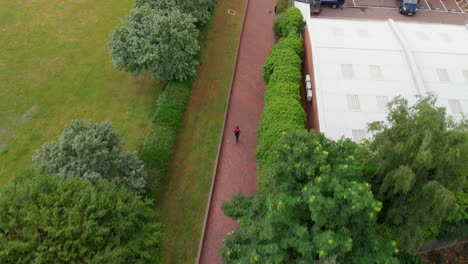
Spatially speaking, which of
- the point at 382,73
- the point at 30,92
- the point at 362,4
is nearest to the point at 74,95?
the point at 30,92

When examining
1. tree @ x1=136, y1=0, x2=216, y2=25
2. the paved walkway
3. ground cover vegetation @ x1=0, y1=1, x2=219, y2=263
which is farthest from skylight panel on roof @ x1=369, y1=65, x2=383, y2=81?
ground cover vegetation @ x1=0, y1=1, x2=219, y2=263

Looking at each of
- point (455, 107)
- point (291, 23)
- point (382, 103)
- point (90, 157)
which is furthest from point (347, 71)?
point (90, 157)

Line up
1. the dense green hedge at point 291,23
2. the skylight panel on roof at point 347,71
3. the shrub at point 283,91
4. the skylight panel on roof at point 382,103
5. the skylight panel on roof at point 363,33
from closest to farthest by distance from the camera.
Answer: the skylight panel on roof at point 382,103 → the shrub at point 283,91 → the skylight panel on roof at point 347,71 → the skylight panel on roof at point 363,33 → the dense green hedge at point 291,23

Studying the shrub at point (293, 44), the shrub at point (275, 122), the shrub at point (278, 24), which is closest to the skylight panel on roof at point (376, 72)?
the shrub at point (293, 44)

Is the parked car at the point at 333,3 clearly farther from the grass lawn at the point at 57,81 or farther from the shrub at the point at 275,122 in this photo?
the grass lawn at the point at 57,81

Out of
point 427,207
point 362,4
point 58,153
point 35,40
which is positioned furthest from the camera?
point 362,4

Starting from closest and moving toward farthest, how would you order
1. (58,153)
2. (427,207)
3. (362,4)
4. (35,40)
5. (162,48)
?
(427,207)
(58,153)
(162,48)
(35,40)
(362,4)

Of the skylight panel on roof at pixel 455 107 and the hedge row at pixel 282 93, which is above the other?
the hedge row at pixel 282 93

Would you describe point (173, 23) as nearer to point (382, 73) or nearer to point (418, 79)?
point (382, 73)
